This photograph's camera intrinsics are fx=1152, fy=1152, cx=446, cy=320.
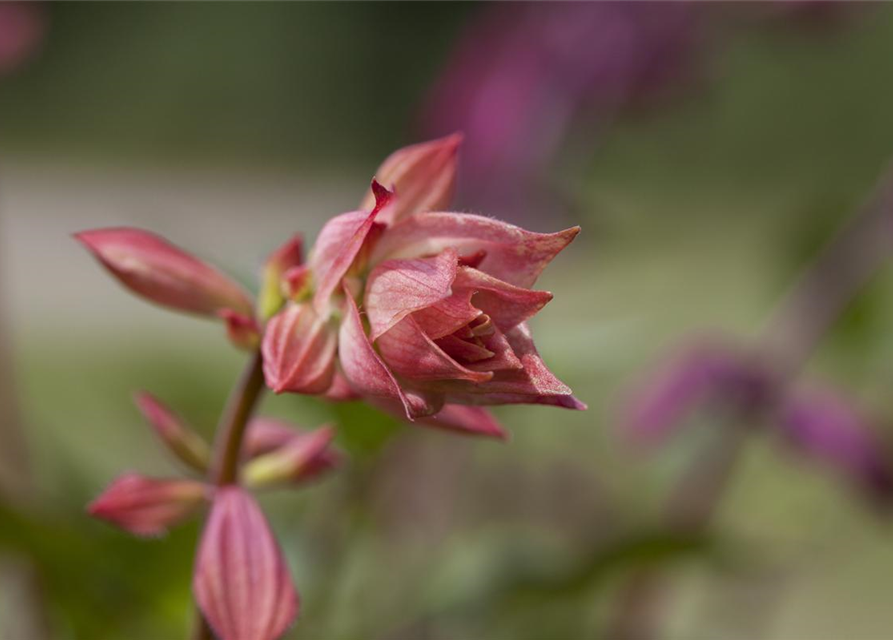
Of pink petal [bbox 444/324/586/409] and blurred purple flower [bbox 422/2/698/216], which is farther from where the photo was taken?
blurred purple flower [bbox 422/2/698/216]

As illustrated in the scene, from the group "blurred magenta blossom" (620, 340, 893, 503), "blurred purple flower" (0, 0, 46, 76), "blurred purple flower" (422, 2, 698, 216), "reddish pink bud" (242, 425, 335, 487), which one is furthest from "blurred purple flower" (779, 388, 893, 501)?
"blurred purple flower" (0, 0, 46, 76)

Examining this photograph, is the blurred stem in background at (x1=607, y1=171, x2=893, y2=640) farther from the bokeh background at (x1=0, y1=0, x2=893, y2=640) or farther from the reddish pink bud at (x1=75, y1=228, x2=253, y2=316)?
the reddish pink bud at (x1=75, y1=228, x2=253, y2=316)

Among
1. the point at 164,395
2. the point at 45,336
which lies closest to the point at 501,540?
the point at 164,395

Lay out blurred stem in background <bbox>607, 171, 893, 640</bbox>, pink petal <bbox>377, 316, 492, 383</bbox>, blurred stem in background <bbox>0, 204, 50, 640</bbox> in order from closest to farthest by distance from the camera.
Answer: pink petal <bbox>377, 316, 492, 383</bbox> → blurred stem in background <bbox>0, 204, 50, 640</bbox> → blurred stem in background <bbox>607, 171, 893, 640</bbox>

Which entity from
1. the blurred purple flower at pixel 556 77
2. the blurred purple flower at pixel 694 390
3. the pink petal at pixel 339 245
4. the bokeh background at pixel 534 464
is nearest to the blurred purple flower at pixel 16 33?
the bokeh background at pixel 534 464

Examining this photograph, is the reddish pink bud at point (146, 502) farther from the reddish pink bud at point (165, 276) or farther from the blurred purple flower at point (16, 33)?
Result: the blurred purple flower at point (16, 33)

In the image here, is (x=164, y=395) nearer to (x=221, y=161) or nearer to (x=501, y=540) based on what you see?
(x=501, y=540)
